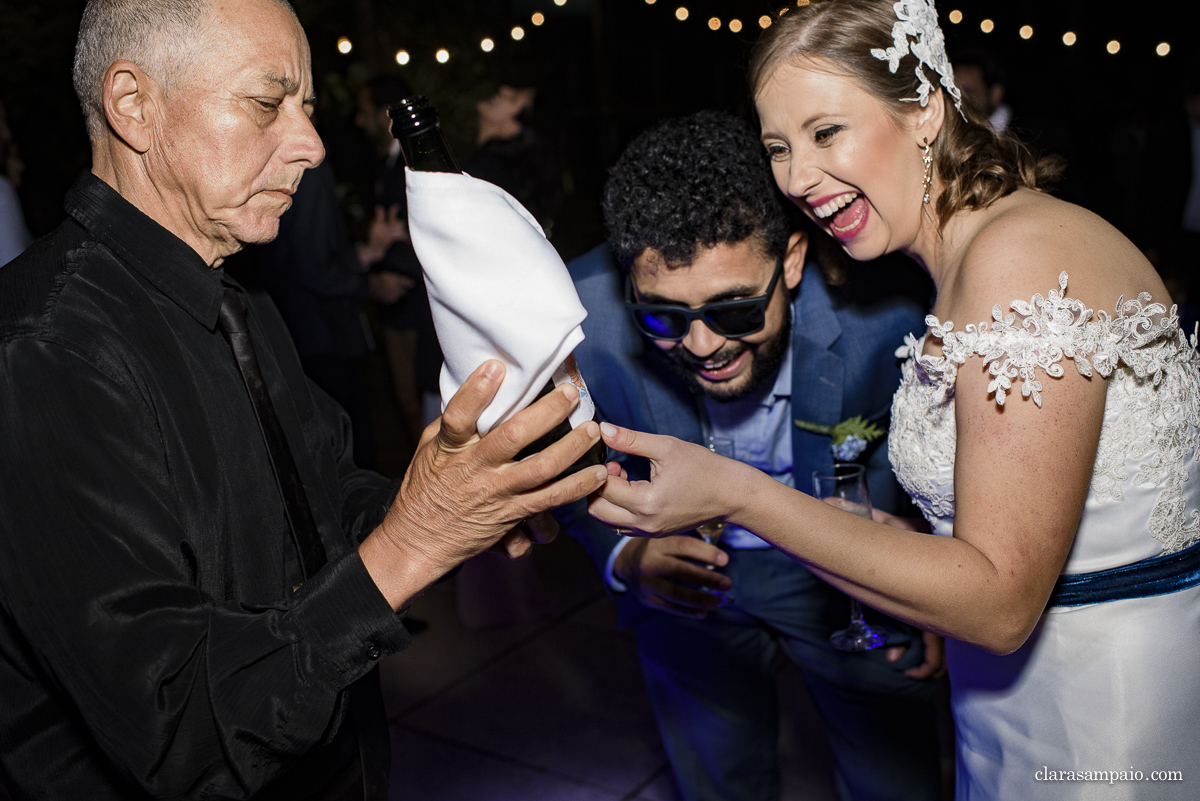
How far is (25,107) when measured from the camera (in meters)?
7.73

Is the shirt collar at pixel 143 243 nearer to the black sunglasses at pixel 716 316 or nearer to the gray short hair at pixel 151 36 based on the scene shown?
the gray short hair at pixel 151 36

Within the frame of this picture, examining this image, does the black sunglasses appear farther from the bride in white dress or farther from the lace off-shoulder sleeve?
the lace off-shoulder sleeve

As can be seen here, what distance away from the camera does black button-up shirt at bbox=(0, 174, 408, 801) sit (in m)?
1.26

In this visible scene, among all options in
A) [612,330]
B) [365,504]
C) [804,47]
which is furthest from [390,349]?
[804,47]

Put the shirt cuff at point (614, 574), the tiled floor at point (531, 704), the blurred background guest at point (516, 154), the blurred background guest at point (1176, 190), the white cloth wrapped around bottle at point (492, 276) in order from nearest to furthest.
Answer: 1. the white cloth wrapped around bottle at point (492, 276)
2. the shirt cuff at point (614, 574)
3. the tiled floor at point (531, 704)
4. the blurred background guest at point (516, 154)
5. the blurred background guest at point (1176, 190)

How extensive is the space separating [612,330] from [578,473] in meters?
1.19

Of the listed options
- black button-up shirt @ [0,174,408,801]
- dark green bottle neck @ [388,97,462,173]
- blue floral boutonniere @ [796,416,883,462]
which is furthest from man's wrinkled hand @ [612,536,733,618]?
dark green bottle neck @ [388,97,462,173]

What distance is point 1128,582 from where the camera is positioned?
68.8 inches

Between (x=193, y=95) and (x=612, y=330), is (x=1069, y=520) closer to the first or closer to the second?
(x=612, y=330)

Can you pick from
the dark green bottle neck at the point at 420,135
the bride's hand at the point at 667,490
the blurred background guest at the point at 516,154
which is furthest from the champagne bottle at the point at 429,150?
the blurred background guest at the point at 516,154

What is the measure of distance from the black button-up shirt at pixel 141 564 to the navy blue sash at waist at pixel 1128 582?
1.31m

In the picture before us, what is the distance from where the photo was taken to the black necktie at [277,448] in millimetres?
1701

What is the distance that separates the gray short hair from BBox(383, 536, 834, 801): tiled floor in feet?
9.35

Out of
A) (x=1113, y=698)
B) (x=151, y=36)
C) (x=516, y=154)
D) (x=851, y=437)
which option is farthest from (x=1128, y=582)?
(x=516, y=154)
